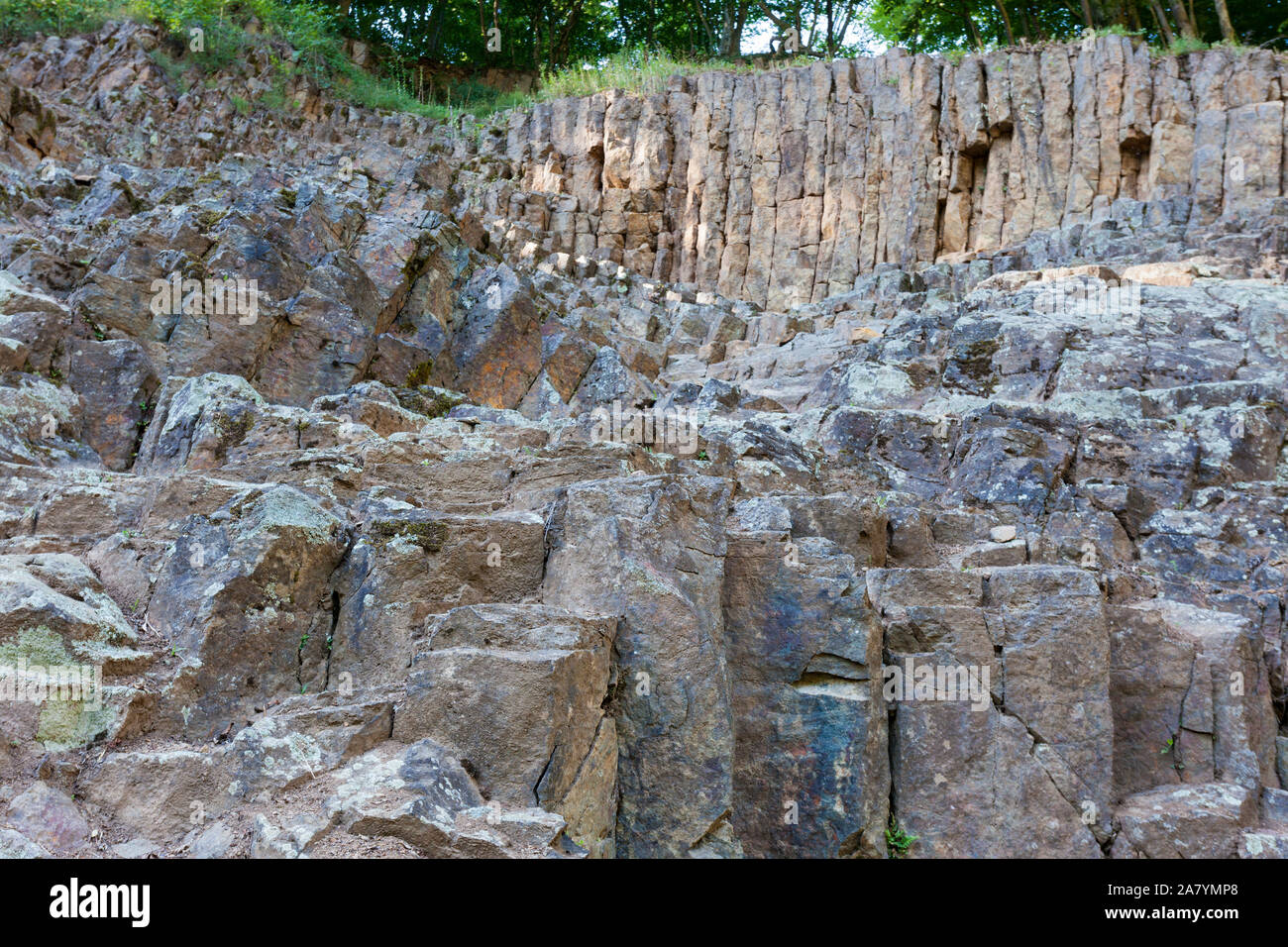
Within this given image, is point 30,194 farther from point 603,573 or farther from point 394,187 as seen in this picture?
point 603,573

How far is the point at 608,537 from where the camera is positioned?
8.27 meters

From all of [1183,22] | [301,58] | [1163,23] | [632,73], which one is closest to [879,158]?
[632,73]

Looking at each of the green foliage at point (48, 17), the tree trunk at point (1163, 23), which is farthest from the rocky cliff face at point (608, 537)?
the tree trunk at point (1163, 23)

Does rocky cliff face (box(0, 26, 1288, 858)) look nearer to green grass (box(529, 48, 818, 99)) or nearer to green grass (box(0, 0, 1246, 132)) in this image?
green grass (box(0, 0, 1246, 132))

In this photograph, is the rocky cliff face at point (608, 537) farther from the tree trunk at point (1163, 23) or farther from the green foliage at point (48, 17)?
the tree trunk at point (1163, 23)

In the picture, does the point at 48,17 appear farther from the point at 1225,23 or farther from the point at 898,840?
the point at 1225,23

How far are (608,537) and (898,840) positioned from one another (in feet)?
11.6

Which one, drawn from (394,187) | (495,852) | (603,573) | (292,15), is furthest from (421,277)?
(292,15)

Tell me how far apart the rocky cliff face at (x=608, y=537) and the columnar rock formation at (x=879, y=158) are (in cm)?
119

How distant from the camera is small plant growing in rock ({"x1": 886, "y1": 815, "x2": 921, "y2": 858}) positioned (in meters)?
8.88

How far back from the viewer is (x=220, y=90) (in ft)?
92.9

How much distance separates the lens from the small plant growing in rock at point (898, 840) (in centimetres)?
888
